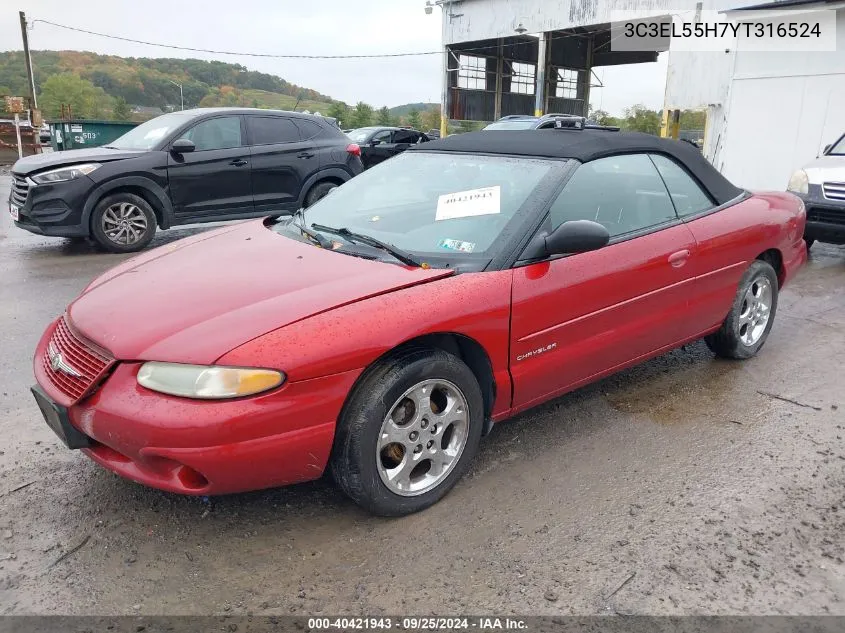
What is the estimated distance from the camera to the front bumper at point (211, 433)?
7.21ft

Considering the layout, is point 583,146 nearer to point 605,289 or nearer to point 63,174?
point 605,289

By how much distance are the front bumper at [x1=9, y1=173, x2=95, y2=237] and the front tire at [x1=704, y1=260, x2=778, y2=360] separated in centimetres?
650

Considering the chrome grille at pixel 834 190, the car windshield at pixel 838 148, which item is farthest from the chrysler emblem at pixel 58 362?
the car windshield at pixel 838 148

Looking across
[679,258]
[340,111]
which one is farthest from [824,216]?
[340,111]

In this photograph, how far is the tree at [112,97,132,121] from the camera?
56.3m

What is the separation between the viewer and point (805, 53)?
13.4 meters

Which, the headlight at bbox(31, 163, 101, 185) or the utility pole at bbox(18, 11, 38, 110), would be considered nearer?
the headlight at bbox(31, 163, 101, 185)

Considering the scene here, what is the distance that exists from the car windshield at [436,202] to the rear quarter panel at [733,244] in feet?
3.77

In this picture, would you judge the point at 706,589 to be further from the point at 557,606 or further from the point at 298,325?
the point at 298,325

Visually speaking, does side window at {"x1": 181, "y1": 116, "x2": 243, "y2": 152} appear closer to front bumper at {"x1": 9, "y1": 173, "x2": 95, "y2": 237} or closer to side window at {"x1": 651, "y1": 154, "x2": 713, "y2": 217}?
front bumper at {"x1": 9, "y1": 173, "x2": 95, "y2": 237}

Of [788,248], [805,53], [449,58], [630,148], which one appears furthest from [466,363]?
[449,58]

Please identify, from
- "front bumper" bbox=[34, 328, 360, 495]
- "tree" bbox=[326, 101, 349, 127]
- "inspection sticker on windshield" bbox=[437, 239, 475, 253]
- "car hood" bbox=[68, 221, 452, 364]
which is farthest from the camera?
"tree" bbox=[326, 101, 349, 127]

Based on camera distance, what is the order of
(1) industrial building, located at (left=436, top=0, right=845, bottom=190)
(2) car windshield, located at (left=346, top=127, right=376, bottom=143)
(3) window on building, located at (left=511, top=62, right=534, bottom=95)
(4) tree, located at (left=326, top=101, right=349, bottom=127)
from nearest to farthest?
(1) industrial building, located at (left=436, top=0, right=845, bottom=190) → (2) car windshield, located at (left=346, top=127, right=376, bottom=143) → (3) window on building, located at (left=511, top=62, right=534, bottom=95) → (4) tree, located at (left=326, top=101, right=349, bottom=127)

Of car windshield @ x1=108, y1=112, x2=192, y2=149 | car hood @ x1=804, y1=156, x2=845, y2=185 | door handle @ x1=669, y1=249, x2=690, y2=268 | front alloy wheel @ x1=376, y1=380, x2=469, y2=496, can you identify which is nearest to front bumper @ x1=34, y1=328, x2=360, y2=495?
front alloy wheel @ x1=376, y1=380, x2=469, y2=496
